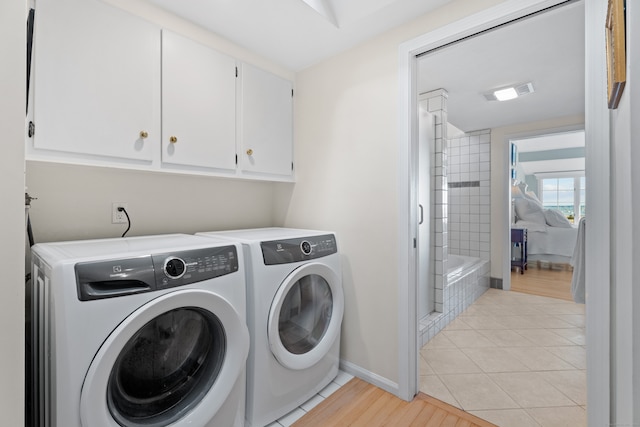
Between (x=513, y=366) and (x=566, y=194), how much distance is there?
277 inches

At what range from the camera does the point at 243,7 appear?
159cm

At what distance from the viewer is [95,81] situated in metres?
1.35

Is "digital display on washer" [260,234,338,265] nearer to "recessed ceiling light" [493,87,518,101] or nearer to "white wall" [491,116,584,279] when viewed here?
"recessed ceiling light" [493,87,518,101]

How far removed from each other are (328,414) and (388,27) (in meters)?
2.23

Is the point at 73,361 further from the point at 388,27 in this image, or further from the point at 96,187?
the point at 388,27

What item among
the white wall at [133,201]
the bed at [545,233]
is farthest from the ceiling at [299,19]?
the bed at [545,233]

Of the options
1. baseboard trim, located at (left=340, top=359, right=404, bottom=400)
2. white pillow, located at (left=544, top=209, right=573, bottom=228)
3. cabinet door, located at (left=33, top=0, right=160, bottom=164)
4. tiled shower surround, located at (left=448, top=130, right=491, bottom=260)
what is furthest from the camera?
white pillow, located at (left=544, top=209, right=573, bottom=228)

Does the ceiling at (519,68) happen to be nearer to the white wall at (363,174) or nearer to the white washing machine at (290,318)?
the white wall at (363,174)

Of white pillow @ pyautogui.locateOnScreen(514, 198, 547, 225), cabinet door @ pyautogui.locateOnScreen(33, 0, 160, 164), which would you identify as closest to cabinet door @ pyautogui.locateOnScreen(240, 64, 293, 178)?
cabinet door @ pyautogui.locateOnScreen(33, 0, 160, 164)

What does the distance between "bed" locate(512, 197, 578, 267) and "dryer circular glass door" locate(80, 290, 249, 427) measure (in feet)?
18.6

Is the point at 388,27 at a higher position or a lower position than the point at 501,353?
higher

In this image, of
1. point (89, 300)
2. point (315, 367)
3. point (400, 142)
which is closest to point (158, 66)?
→ point (89, 300)

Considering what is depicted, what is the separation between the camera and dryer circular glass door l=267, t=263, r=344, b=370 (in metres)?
1.50

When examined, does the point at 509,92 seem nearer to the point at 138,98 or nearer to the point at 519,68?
the point at 519,68
